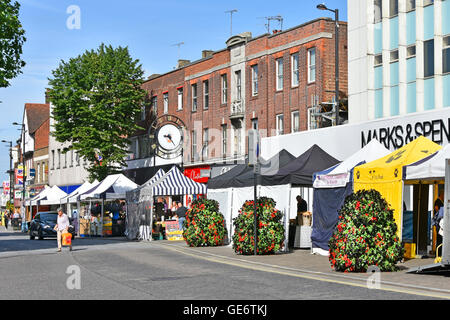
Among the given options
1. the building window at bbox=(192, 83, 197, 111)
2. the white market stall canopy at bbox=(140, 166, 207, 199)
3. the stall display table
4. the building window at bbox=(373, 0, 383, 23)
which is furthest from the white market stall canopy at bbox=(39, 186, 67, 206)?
the stall display table

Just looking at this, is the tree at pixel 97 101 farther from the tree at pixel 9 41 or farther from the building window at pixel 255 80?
the tree at pixel 9 41

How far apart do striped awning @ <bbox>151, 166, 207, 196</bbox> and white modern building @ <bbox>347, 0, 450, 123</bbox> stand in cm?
821

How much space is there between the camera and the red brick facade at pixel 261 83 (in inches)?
1607

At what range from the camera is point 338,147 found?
30469 mm

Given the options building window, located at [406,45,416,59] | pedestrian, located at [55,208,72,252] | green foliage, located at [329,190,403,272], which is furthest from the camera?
building window, located at [406,45,416,59]

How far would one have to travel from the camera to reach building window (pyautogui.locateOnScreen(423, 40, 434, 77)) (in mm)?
32062

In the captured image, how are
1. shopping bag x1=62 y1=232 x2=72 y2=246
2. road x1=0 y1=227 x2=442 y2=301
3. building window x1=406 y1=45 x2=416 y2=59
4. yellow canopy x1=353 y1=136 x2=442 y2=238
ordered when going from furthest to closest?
1. building window x1=406 y1=45 x2=416 y2=59
2. shopping bag x1=62 y1=232 x2=72 y2=246
3. yellow canopy x1=353 y1=136 x2=442 y2=238
4. road x1=0 y1=227 x2=442 y2=301

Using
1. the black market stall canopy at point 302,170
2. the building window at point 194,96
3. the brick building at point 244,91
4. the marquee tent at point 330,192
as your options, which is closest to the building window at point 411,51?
the brick building at point 244,91

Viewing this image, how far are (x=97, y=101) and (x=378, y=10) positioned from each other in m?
26.1

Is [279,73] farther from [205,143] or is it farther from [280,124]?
[205,143]

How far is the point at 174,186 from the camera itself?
3591 cm

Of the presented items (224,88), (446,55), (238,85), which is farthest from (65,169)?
(446,55)

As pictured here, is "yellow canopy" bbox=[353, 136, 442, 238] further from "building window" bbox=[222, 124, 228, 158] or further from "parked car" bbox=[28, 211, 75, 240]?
"building window" bbox=[222, 124, 228, 158]
